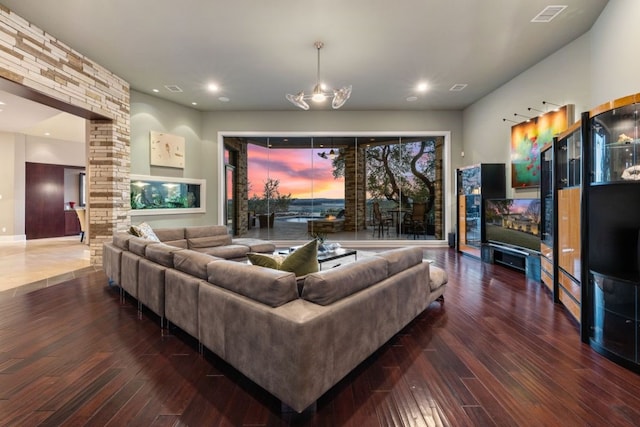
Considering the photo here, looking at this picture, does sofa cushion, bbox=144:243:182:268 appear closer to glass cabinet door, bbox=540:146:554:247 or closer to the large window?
glass cabinet door, bbox=540:146:554:247

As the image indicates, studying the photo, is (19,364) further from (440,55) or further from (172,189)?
(440,55)

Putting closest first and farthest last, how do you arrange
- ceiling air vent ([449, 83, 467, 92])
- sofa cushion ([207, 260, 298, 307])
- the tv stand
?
sofa cushion ([207, 260, 298, 307]) → the tv stand → ceiling air vent ([449, 83, 467, 92])

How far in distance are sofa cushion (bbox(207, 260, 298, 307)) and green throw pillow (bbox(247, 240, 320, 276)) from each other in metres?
0.19

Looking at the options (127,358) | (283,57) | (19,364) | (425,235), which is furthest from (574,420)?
(425,235)

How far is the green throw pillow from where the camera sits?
6.86 ft

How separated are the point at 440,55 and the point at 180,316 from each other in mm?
4991

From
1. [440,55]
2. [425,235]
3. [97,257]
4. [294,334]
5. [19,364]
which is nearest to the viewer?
[294,334]

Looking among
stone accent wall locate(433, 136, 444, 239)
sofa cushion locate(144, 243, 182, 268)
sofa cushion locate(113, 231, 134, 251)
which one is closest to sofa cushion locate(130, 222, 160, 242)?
sofa cushion locate(113, 231, 134, 251)

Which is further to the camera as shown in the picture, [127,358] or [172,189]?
[172,189]

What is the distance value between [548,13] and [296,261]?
14.0 ft

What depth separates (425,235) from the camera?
25.0ft

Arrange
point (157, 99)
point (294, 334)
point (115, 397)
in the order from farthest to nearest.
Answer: point (157, 99)
point (115, 397)
point (294, 334)

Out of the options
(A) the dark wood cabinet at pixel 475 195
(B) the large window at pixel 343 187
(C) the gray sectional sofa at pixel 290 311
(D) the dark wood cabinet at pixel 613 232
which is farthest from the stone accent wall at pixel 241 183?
(D) the dark wood cabinet at pixel 613 232

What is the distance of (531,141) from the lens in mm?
4945
